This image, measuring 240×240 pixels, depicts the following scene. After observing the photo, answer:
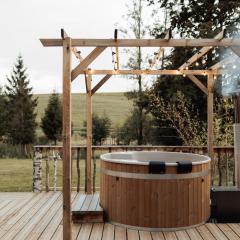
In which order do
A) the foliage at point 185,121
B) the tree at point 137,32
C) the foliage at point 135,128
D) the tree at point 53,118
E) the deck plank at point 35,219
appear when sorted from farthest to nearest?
the tree at point 53,118, the foliage at point 135,128, the tree at point 137,32, the foliage at point 185,121, the deck plank at point 35,219

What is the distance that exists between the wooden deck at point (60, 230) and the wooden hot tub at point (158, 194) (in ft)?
0.47

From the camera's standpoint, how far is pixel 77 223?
17.1ft

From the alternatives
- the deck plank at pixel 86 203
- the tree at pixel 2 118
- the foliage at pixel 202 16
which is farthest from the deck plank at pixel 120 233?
the tree at pixel 2 118

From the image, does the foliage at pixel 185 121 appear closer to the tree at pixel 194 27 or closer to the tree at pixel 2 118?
the tree at pixel 194 27

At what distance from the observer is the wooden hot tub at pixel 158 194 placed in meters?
4.92

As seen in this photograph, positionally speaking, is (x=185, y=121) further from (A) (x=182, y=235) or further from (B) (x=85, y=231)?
(B) (x=85, y=231)

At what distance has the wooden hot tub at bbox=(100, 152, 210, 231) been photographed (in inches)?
194

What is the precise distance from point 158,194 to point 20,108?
2833cm

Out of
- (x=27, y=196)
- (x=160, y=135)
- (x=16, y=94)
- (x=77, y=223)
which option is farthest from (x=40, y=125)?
(x=77, y=223)

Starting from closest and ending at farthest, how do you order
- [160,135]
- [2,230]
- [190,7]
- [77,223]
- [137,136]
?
[2,230], [77,223], [190,7], [160,135], [137,136]

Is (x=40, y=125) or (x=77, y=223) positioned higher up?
(x=40, y=125)

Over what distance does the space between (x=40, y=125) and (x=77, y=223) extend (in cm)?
2622

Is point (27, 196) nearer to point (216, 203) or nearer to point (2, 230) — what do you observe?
point (2, 230)

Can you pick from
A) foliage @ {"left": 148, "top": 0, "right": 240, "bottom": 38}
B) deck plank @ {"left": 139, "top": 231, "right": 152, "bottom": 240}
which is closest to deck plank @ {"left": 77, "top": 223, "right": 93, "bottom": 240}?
deck plank @ {"left": 139, "top": 231, "right": 152, "bottom": 240}
